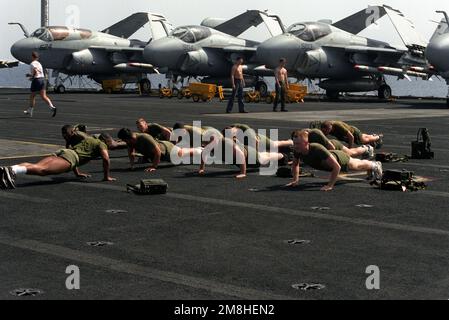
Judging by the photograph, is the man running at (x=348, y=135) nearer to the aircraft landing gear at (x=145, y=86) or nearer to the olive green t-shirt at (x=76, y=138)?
the olive green t-shirt at (x=76, y=138)

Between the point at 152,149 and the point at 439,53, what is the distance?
24652 mm

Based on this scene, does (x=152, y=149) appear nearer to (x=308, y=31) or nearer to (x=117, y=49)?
(x=308, y=31)

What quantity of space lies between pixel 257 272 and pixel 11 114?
21.8 m

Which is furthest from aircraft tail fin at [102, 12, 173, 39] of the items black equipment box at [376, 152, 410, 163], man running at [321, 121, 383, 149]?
black equipment box at [376, 152, 410, 163]

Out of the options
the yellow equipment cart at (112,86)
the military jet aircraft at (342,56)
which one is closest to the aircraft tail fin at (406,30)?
the military jet aircraft at (342,56)

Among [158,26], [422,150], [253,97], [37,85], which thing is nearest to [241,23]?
[158,26]

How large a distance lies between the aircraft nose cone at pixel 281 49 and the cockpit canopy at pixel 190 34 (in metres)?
6.52

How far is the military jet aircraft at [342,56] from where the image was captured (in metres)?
43.2

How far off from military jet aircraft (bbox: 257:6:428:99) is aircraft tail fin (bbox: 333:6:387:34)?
1.53 metres

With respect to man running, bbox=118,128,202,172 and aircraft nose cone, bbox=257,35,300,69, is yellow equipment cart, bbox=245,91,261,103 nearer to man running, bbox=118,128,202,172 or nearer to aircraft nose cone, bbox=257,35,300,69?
aircraft nose cone, bbox=257,35,300,69

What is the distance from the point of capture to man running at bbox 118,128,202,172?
12362 mm

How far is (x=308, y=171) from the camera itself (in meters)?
12.9

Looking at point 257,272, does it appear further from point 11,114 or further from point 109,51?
point 109,51


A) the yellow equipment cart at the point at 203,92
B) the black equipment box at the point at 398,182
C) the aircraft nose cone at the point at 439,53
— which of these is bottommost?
the yellow equipment cart at the point at 203,92
